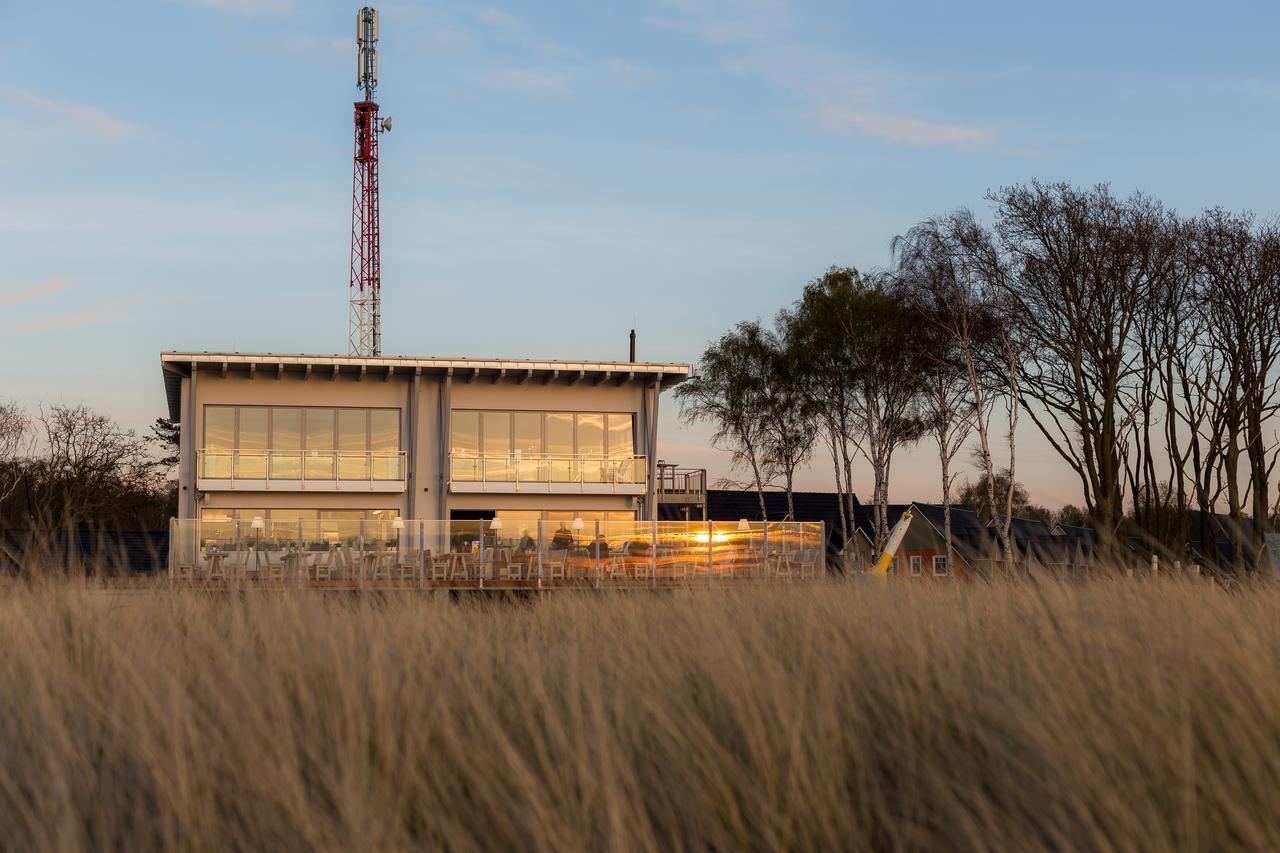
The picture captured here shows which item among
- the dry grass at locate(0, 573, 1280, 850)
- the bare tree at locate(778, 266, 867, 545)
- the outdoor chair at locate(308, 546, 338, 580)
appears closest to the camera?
the dry grass at locate(0, 573, 1280, 850)

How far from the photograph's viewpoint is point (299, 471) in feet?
112

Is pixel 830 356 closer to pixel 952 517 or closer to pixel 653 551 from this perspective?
pixel 952 517

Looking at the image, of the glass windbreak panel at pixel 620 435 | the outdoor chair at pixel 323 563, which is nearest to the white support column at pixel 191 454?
the glass windbreak panel at pixel 620 435

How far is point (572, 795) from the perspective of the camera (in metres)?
Result: 3.49

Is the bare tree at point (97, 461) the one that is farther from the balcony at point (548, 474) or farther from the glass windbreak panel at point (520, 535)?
the glass windbreak panel at point (520, 535)

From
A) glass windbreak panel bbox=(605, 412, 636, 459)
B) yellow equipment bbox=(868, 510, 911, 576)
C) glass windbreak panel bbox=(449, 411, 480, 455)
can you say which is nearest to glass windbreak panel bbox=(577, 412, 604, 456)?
glass windbreak panel bbox=(605, 412, 636, 459)

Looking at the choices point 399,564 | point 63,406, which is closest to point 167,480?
point 63,406

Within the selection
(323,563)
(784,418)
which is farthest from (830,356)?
(323,563)

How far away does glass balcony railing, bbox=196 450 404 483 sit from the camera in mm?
33781

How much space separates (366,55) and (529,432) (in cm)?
1436

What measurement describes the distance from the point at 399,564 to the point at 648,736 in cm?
1866

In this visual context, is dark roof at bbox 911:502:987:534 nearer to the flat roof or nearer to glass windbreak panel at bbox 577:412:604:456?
the flat roof

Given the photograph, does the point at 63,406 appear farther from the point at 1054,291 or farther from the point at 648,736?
the point at 648,736

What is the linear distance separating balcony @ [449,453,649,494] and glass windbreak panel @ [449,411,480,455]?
791mm
